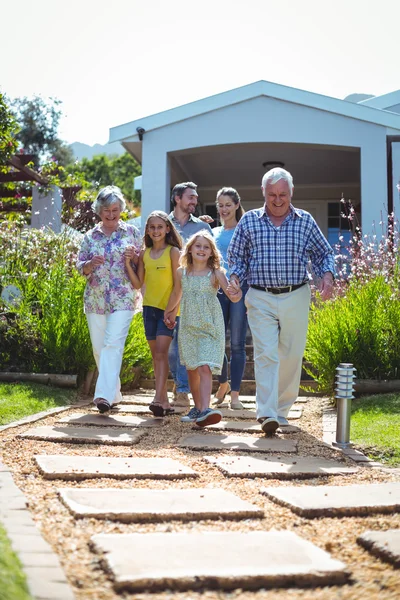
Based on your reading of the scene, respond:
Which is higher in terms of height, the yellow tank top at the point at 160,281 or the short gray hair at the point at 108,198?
the short gray hair at the point at 108,198

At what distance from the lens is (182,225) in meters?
6.93

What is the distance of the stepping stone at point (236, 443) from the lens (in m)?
4.81

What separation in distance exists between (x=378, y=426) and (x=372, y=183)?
23.4ft

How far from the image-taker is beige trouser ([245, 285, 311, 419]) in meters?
5.50

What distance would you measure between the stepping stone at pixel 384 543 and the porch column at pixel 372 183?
30.7 feet

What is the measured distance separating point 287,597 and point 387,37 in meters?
7.47

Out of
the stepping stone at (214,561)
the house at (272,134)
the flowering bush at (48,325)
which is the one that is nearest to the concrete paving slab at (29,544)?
the stepping stone at (214,561)

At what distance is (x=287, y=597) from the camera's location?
2.26 meters

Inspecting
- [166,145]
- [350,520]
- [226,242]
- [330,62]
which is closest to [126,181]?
[166,145]

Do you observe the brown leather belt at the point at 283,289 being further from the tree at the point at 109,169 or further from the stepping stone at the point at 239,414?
the tree at the point at 109,169

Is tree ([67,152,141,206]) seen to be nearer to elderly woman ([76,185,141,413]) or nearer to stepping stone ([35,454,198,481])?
elderly woman ([76,185,141,413])

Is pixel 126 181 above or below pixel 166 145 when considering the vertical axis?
above

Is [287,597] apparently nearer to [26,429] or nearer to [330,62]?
[26,429]

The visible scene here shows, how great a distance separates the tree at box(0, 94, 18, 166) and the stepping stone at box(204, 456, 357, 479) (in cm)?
719
